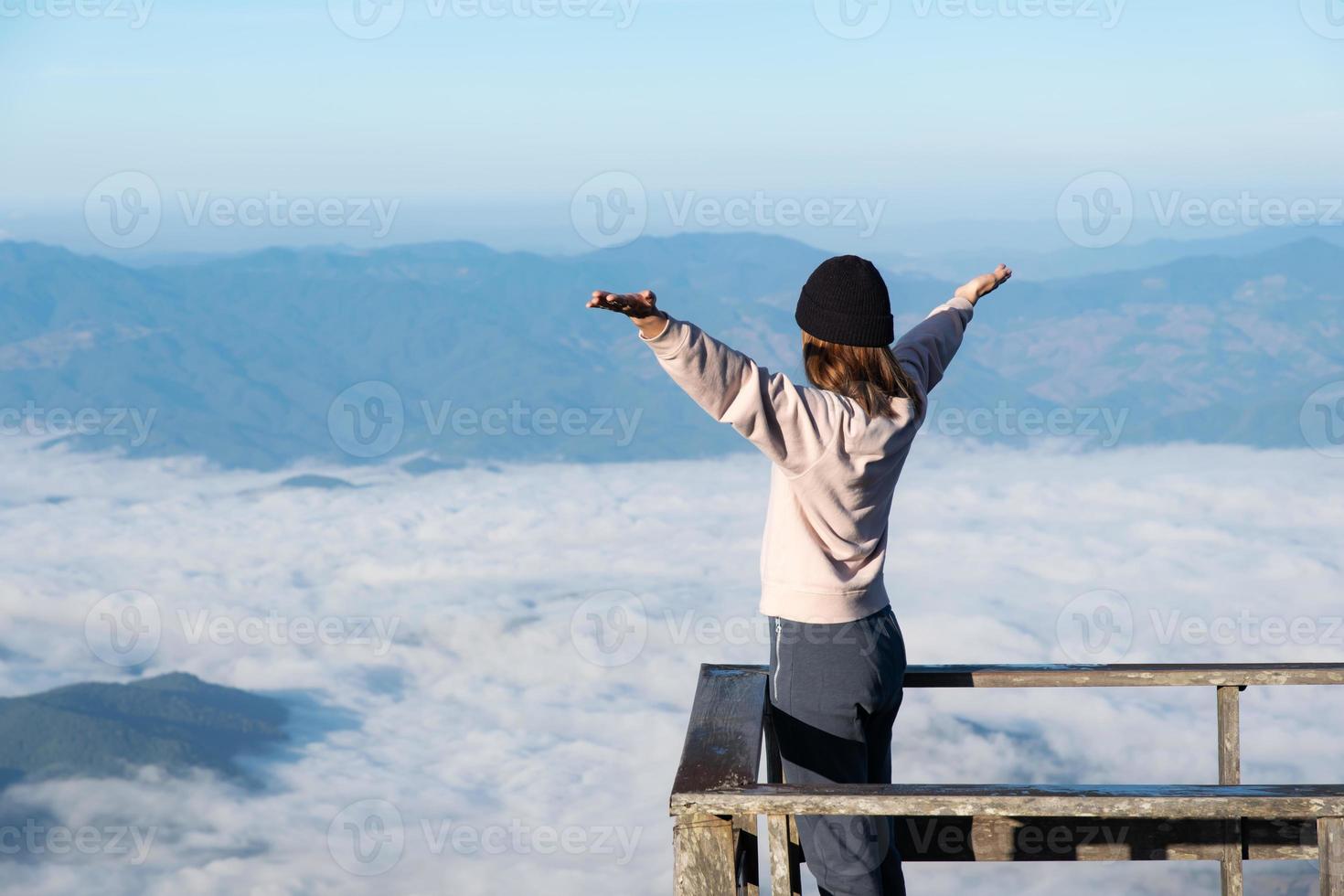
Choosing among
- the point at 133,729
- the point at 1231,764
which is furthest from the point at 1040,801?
the point at 133,729

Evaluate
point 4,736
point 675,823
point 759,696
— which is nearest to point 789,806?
point 675,823

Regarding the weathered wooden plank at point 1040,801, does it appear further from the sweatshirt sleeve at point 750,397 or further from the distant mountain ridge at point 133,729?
the distant mountain ridge at point 133,729

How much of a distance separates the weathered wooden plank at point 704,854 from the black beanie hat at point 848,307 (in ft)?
3.90

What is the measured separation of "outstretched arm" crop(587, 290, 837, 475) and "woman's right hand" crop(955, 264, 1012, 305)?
1.08 m

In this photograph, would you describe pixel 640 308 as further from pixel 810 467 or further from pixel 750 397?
pixel 810 467

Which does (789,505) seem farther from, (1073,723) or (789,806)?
(1073,723)

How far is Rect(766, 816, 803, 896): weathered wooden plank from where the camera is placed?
9.08ft

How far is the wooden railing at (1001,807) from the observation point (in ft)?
8.20

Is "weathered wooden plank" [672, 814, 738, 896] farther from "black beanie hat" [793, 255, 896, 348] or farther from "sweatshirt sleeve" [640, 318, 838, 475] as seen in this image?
"black beanie hat" [793, 255, 896, 348]

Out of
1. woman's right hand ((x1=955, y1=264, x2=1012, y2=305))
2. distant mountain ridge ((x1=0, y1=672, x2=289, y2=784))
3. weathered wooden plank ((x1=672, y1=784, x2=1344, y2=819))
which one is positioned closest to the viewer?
weathered wooden plank ((x1=672, y1=784, x2=1344, y2=819))

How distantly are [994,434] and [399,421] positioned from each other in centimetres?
8571

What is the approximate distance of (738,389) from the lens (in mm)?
2912

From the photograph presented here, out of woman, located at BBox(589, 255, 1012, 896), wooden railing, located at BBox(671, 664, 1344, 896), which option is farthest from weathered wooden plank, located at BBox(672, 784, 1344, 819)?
woman, located at BBox(589, 255, 1012, 896)

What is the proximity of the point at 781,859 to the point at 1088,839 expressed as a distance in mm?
1302
